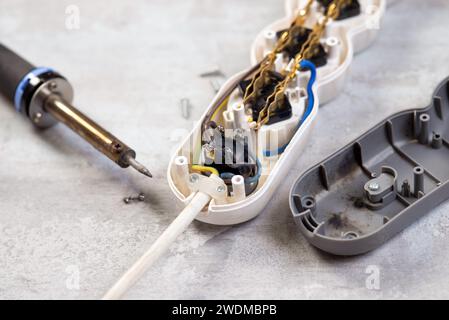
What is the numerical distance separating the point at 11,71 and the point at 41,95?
0.10 m

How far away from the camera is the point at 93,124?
54.2 inches

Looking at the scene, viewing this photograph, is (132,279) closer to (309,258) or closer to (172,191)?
(172,191)

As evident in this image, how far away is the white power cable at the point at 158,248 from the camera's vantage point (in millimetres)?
1119

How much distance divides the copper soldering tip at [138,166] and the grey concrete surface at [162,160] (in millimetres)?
69

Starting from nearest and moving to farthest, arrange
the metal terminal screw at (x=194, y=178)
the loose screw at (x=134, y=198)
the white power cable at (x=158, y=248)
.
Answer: the white power cable at (x=158, y=248) < the metal terminal screw at (x=194, y=178) < the loose screw at (x=134, y=198)

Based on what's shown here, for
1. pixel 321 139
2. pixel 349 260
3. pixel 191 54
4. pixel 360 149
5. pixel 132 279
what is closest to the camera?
pixel 132 279

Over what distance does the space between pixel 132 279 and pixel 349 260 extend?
1.25 ft

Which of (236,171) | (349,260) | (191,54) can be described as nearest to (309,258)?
(349,260)

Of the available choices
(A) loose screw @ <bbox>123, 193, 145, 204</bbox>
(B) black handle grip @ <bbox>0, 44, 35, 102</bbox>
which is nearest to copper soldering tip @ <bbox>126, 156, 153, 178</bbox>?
(A) loose screw @ <bbox>123, 193, 145, 204</bbox>

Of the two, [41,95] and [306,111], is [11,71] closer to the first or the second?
[41,95]

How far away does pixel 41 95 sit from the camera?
1442 mm

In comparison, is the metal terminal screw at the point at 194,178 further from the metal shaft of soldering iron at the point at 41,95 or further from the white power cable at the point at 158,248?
the metal shaft of soldering iron at the point at 41,95

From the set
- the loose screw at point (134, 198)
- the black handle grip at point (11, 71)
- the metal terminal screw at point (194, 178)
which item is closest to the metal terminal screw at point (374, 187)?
the metal terminal screw at point (194, 178)

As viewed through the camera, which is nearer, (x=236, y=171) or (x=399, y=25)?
(x=236, y=171)
